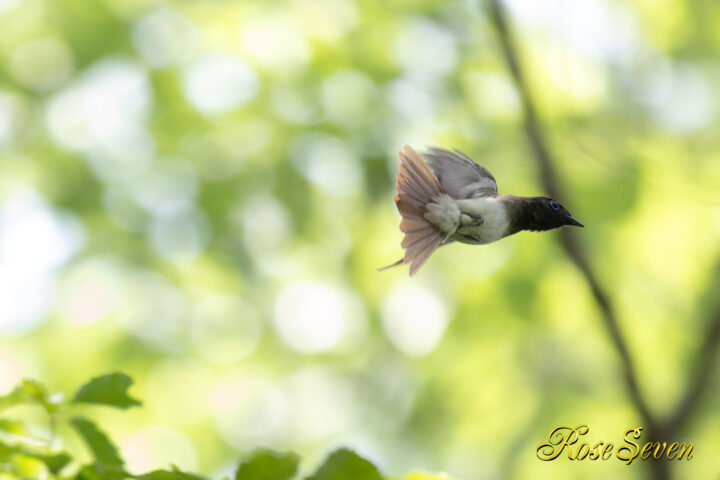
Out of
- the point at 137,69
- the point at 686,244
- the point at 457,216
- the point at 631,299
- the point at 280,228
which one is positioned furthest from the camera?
the point at 280,228

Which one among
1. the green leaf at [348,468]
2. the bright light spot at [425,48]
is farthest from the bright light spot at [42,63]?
the green leaf at [348,468]

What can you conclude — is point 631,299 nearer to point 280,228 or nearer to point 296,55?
point 280,228

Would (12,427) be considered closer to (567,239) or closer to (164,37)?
(567,239)

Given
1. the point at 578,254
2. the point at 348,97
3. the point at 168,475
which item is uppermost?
the point at 348,97

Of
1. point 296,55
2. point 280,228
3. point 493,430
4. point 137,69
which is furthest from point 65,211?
point 493,430

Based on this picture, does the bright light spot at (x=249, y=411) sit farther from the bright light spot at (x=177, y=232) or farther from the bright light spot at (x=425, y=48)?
the bright light spot at (x=425, y=48)

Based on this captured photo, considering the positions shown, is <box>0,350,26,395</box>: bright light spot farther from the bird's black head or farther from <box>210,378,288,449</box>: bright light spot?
the bird's black head
